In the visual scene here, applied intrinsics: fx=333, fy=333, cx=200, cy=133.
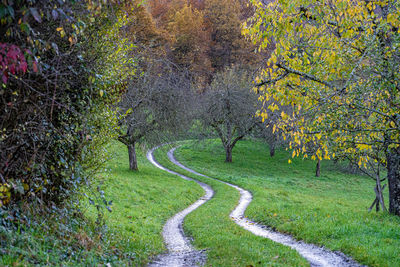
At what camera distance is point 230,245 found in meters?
9.45

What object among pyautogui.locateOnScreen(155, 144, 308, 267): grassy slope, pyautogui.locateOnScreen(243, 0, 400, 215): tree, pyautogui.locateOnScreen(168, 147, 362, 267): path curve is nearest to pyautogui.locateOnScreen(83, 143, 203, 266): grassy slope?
pyautogui.locateOnScreen(155, 144, 308, 267): grassy slope

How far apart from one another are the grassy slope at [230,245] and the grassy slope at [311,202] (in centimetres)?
103

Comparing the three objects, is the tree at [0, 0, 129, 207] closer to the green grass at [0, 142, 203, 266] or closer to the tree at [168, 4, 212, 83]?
the green grass at [0, 142, 203, 266]

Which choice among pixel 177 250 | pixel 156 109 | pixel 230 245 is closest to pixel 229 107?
Result: pixel 156 109

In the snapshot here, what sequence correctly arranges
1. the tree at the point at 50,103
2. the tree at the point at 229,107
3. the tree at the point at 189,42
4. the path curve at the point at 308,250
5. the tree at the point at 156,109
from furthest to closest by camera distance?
the tree at the point at 189,42
the tree at the point at 229,107
the tree at the point at 156,109
the path curve at the point at 308,250
the tree at the point at 50,103

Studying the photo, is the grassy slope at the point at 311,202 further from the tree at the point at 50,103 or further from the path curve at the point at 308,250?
the tree at the point at 50,103

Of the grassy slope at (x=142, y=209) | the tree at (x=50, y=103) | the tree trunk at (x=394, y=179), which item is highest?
the tree at (x=50, y=103)

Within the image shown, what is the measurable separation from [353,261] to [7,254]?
25.2ft

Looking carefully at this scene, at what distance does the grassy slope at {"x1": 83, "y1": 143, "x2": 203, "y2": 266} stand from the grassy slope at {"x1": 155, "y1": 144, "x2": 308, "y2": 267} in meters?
1.41

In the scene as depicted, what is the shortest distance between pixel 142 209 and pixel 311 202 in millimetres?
10842

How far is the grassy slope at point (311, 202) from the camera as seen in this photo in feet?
31.0

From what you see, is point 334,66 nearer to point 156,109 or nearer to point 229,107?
point 156,109

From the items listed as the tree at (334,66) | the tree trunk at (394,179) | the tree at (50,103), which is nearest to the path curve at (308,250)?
the tree at (334,66)

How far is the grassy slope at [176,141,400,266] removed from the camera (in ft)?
31.0
